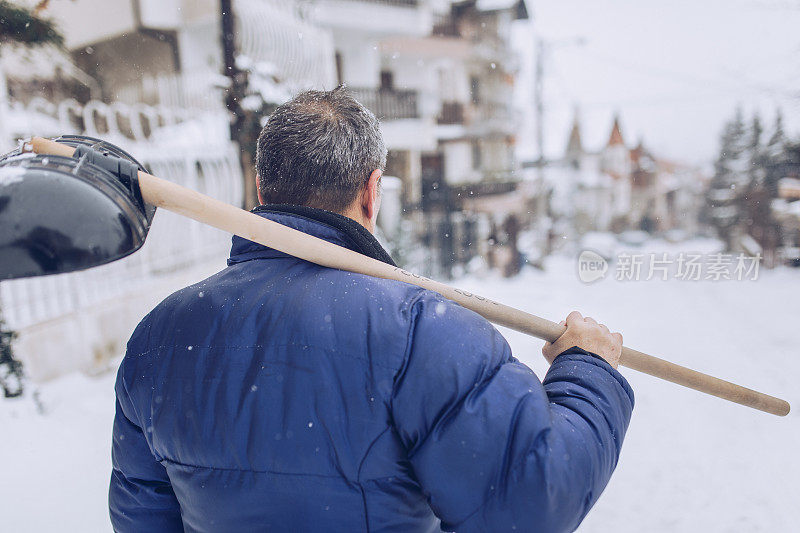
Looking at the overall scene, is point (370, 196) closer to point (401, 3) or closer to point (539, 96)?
point (539, 96)

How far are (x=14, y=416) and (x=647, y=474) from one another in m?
3.63

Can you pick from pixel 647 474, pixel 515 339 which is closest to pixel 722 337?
pixel 515 339

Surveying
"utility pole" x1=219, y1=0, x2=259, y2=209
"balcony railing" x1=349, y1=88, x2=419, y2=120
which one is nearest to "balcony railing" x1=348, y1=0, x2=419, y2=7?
"balcony railing" x1=349, y1=88, x2=419, y2=120

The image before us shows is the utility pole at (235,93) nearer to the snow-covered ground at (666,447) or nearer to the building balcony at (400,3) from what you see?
the snow-covered ground at (666,447)

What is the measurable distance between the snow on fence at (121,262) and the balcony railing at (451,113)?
10.8 ft

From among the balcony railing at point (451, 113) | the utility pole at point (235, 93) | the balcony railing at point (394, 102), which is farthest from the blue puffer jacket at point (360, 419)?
the balcony railing at point (394, 102)

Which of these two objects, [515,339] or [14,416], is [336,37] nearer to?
[515,339]

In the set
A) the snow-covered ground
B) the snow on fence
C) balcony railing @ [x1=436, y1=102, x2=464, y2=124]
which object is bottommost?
the snow-covered ground

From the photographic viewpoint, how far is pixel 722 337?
15.3 ft

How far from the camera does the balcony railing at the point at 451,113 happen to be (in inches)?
279

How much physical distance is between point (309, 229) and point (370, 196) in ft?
0.46

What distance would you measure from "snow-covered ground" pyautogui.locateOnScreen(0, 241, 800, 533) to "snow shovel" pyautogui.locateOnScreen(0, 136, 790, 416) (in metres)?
2.23

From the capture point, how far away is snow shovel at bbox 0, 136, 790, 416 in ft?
2.32

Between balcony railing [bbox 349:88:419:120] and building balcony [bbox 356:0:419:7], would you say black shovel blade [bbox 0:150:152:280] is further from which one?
building balcony [bbox 356:0:419:7]
